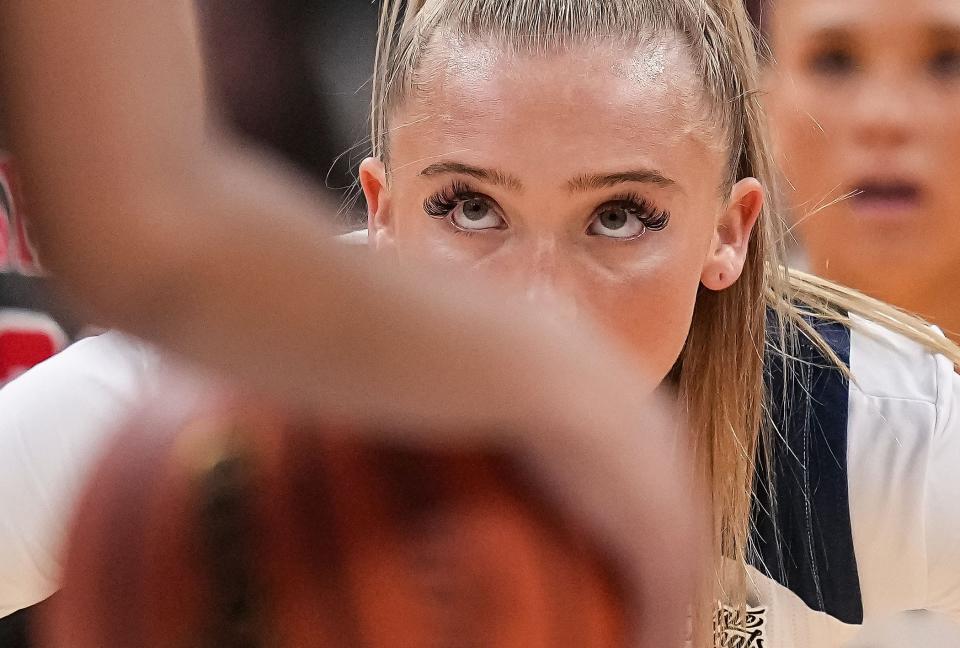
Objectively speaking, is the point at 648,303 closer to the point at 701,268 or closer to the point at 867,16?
the point at 701,268

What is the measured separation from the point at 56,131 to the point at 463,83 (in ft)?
0.85

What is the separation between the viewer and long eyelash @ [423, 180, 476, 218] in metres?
0.31

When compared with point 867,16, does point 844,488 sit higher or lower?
lower

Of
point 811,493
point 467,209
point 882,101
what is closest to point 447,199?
point 467,209

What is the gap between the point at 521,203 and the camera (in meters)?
0.30

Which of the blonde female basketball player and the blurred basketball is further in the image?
the blonde female basketball player

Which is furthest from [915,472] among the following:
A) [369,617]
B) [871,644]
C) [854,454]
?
[369,617]

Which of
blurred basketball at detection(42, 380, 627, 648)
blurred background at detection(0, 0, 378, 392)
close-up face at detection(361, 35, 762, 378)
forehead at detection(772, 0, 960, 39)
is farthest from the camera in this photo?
forehead at detection(772, 0, 960, 39)

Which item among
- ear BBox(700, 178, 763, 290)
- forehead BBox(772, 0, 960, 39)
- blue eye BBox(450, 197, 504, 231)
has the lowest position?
blue eye BBox(450, 197, 504, 231)

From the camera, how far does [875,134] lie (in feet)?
1.76

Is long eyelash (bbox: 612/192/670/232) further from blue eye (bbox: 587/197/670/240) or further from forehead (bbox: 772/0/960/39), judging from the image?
forehead (bbox: 772/0/960/39)

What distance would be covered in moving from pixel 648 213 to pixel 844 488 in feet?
0.39

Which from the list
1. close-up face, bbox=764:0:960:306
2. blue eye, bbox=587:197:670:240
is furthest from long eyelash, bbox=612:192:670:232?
close-up face, bbox=764:0:960:306

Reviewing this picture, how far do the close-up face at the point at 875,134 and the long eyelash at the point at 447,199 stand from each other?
247mm
